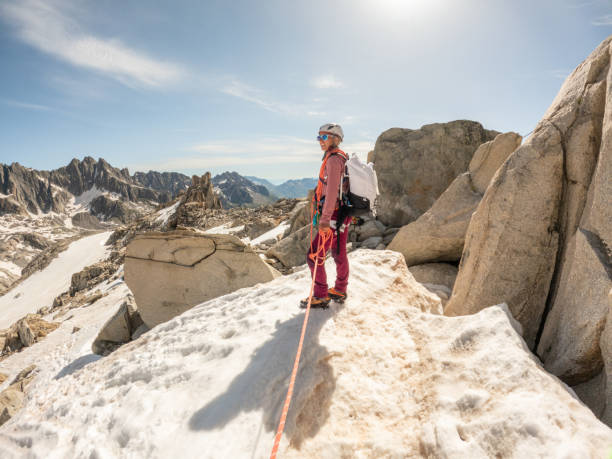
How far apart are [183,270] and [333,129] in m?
9.36

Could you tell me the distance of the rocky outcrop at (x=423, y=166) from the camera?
57.7 ft

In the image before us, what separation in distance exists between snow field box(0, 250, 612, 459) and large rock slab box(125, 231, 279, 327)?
6.00 m

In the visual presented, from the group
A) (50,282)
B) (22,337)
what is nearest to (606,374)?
(22,337)

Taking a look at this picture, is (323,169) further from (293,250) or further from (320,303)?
(293,250)

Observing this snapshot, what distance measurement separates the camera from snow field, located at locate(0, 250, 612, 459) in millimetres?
3027

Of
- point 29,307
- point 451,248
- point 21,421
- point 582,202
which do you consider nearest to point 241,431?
point 21,421

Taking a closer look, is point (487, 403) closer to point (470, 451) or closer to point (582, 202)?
point (470, 451)

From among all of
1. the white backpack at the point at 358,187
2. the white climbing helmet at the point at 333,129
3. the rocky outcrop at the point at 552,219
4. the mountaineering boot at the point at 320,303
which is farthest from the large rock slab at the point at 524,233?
the white climbing helmet at the point at 333,129

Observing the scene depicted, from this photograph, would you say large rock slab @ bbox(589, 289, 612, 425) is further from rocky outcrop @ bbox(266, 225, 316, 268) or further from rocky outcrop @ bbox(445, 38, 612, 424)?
rocky outcrop @ bbox(266, 225, 316, 268)

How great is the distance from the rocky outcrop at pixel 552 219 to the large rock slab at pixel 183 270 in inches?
333

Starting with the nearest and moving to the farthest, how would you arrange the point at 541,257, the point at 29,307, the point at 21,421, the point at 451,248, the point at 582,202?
the point at 21,421 → the point at 582,202 → the point at 541,257 → the point at 451,248 → the point at 29,307

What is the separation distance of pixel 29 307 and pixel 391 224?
169ft

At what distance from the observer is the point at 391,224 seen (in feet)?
59.8

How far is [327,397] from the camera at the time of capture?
4.08 metres
